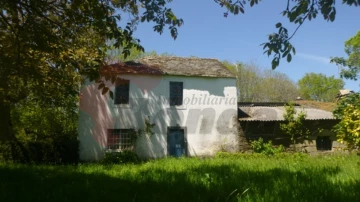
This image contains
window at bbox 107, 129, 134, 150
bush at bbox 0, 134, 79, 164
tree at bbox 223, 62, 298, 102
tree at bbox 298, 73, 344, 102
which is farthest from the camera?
tree at bbox 298, 73, 344, 102

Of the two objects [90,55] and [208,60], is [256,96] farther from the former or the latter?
[90,55]

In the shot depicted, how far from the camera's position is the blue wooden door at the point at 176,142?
18.6 metres

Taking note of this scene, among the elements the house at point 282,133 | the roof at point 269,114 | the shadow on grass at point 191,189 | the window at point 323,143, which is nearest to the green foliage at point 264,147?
the house at point 282,133

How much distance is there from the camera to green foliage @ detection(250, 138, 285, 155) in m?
18.2

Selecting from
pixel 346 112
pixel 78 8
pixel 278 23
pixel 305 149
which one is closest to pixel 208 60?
pixel 305 149

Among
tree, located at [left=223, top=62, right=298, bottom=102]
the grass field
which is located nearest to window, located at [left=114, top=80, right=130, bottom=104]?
the grass field

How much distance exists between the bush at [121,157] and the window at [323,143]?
12.2 metres

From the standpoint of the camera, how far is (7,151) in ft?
53.3

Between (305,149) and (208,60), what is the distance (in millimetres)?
9398

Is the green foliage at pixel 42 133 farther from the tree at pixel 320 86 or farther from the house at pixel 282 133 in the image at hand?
the tree at pixel 320 86

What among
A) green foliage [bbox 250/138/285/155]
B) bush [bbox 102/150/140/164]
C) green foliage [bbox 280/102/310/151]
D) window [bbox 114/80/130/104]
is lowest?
bush [bbox 102/150/140/164]

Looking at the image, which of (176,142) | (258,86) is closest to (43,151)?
(176,142)

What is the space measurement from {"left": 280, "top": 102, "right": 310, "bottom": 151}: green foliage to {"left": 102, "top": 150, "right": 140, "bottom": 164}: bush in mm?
9840

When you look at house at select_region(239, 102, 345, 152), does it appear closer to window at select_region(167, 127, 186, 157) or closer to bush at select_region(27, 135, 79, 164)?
window at select_region(167, 127, 186, 157)
